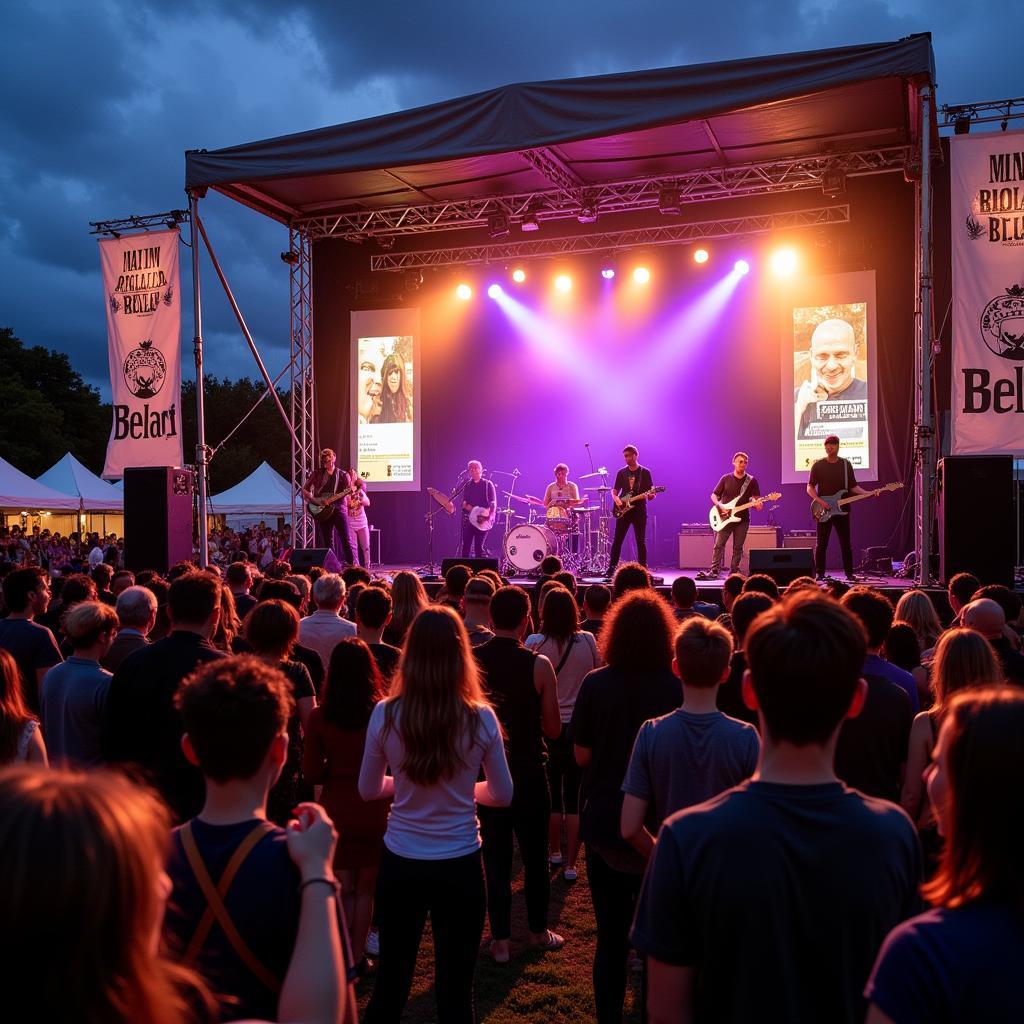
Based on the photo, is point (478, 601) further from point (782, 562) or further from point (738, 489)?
point (738, 489)

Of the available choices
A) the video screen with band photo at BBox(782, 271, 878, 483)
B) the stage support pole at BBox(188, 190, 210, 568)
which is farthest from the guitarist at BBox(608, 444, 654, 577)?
the stage support pole at BBox(188, 190, 210, 568)

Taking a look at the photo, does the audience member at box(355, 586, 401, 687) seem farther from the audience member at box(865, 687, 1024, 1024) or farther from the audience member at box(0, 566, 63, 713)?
the audience member at box(865, 687, 1024, 1024)

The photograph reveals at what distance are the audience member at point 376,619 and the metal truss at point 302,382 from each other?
30.9 ft

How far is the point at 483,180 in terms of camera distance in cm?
1232

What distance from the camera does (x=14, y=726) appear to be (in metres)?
2.55

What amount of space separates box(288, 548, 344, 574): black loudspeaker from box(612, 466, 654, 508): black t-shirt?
168 inches

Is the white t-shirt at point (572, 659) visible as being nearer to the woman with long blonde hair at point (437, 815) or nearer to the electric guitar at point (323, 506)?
the woman with long blonde hair at point (437, 815)

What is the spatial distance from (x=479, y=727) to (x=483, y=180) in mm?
10886

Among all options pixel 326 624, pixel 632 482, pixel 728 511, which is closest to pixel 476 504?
pixel 632 482

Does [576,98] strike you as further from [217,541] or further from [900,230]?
[217,541]

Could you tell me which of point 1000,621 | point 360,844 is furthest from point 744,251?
point 360,844

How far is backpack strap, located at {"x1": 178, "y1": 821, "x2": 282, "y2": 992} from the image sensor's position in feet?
4.88

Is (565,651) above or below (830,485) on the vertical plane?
below

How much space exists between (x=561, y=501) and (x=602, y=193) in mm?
4396
